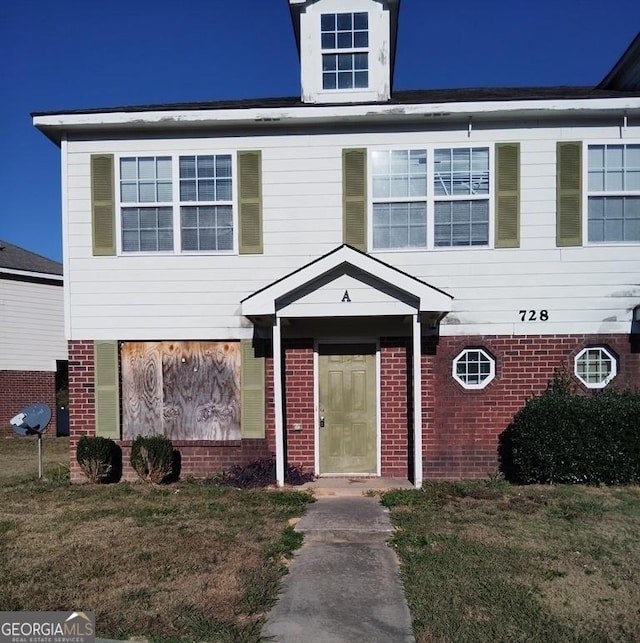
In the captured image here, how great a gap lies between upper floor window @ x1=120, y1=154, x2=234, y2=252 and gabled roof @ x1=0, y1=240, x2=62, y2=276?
10.4 m

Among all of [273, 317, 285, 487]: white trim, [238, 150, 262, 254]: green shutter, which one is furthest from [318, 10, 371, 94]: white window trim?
[273, 317, 285, 487]: white trim

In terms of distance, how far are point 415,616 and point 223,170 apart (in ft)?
22.6

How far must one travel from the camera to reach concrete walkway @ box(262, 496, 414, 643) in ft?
13.0

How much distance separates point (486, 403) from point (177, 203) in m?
5.73

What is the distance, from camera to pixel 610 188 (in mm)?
8539

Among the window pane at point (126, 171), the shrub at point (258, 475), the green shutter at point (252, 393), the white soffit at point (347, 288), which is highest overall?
the window pane at point (126, 171)

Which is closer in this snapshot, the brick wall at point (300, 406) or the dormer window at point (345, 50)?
the brick wall at point (300, 406)

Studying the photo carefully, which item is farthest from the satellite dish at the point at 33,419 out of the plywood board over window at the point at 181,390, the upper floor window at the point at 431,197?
the upper floor window at the point at 431,197

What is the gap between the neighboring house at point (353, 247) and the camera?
336 inches

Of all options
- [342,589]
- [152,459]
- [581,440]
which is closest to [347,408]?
[152,459]

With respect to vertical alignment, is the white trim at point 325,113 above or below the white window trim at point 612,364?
above

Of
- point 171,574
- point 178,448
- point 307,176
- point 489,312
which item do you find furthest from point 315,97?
point 171,574

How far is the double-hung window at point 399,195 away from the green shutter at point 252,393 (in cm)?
261

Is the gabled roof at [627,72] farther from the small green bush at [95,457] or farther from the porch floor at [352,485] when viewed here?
the small green bush at [95,457]
